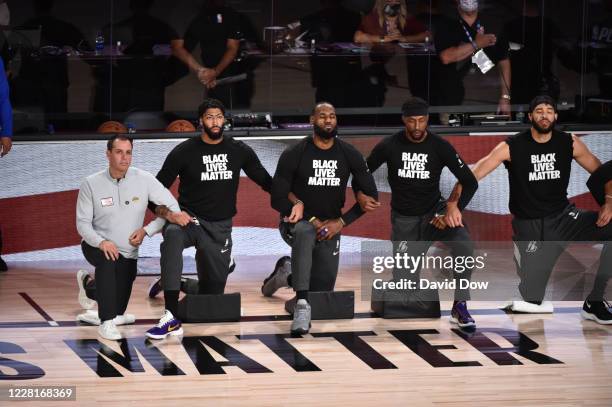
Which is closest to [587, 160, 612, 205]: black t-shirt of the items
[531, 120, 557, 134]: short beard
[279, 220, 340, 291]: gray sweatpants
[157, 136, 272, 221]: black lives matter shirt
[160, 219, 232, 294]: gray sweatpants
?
[531, 120, 557, 134]: short beard

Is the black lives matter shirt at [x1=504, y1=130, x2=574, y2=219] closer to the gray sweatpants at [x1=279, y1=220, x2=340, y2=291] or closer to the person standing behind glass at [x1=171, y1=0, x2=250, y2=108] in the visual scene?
the gray sweatpants at [x1=279, y1=220, x2=340, y2=291]

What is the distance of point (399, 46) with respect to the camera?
1089 cm

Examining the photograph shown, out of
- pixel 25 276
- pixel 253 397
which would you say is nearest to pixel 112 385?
pixel 253 397

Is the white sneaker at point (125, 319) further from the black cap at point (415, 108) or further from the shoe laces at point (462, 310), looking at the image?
the black cap at point (415, 108)

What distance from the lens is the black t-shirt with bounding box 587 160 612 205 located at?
337 inches

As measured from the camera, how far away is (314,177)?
8289mm

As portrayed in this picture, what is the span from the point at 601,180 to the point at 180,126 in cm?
370

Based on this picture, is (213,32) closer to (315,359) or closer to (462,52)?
(462,52)

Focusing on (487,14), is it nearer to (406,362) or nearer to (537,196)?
(537,196)

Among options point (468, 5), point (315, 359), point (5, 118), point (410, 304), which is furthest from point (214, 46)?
point (315, 359)

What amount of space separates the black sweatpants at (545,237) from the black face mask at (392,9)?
9.73 ft

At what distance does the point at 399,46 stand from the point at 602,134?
6.36ft

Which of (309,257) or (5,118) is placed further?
(5,118)

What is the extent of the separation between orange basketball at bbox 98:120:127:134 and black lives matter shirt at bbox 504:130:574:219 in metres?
3.50
